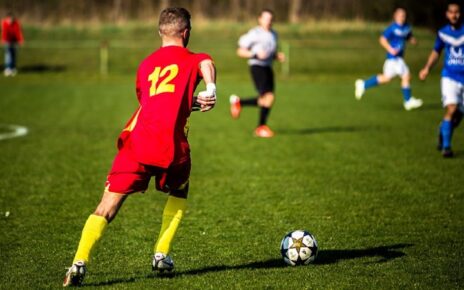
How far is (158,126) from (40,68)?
94.4 feet

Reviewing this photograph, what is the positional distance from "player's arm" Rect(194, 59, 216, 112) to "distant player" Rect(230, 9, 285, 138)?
913cm

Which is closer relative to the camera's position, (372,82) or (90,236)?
(90,236)

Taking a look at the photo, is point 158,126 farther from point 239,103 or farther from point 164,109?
point 239,103

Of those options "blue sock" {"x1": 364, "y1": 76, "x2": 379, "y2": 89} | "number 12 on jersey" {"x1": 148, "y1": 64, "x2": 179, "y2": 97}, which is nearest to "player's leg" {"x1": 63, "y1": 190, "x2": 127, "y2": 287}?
"number 12 on jersey" {"x1": 148, "y1": 64, "x2": 179, "y2": 97}

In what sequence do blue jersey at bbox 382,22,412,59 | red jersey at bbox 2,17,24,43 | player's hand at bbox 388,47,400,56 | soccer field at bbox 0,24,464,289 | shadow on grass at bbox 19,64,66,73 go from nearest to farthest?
soccer field at bbox 0,24,464,289, player's hand at bbox 388,47,400,56, blue jersey at bbox 382,22,412,59, red jersey at bbox 2,17,24,43, shadow on grass at bbox 19,64,66,73

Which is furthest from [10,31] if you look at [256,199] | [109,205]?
[109,205]

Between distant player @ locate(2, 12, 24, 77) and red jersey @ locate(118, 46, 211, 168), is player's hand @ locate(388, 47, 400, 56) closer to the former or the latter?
red jersey @ locate(118, 46, 211, 168)

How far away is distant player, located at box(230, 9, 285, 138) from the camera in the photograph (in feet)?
47.9

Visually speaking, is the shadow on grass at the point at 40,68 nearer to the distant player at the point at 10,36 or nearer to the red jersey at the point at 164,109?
the distant player at the point at 10,36

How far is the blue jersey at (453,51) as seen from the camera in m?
11.5

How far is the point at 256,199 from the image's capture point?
9.02 metres

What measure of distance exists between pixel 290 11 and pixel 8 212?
129 ft

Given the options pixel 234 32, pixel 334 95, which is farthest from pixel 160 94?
pixel 234 32

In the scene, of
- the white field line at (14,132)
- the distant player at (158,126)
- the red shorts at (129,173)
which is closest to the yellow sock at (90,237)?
the distant player at (158,126)
